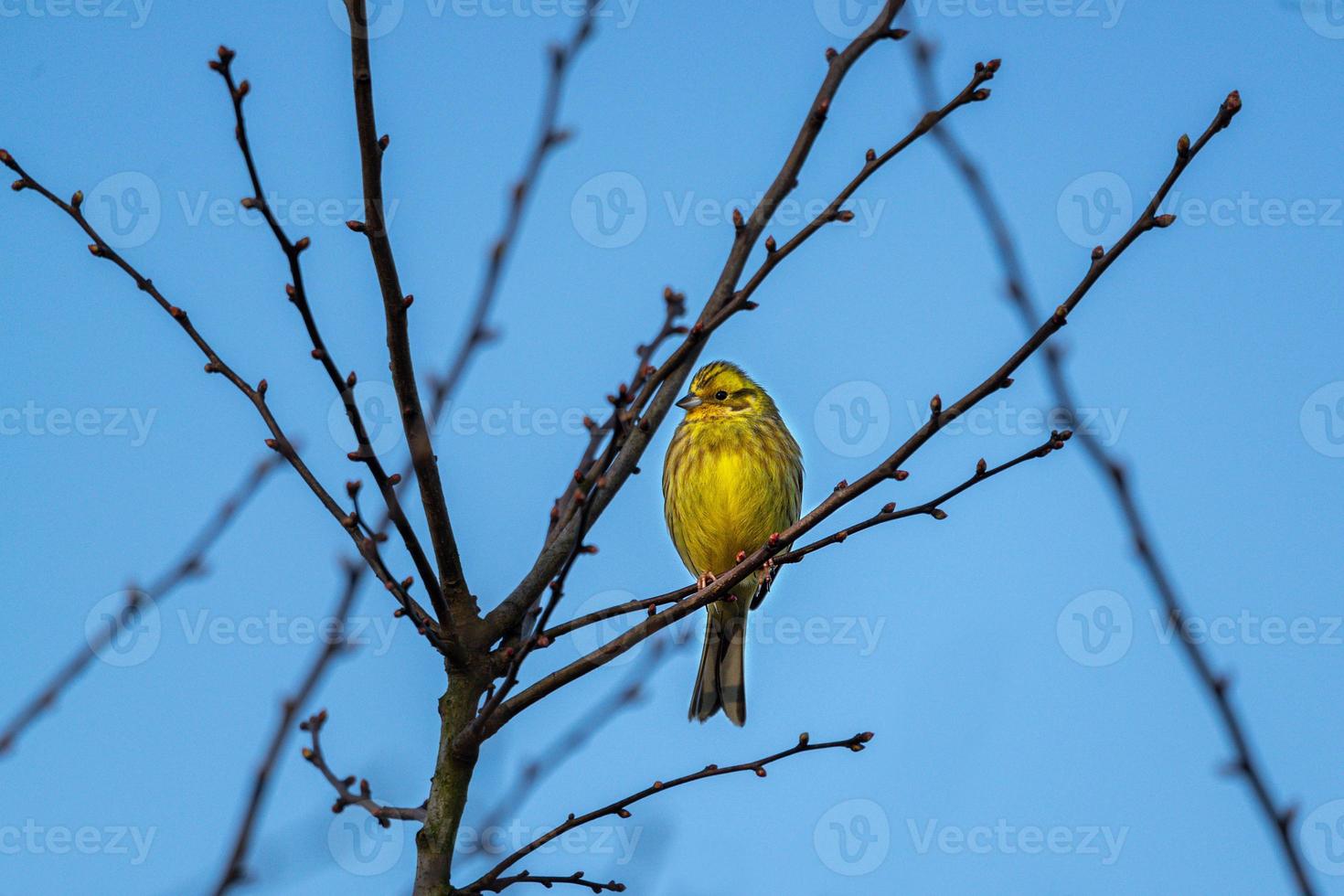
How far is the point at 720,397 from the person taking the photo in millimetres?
8742

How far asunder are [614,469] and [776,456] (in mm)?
4030

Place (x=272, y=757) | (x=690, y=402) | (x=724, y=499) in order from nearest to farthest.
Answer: (x=272, y=757) → (x=724, y=499) → (x=690, y=402)

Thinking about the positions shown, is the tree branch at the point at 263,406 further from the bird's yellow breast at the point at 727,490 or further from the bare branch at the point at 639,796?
the bird's yellow breast at the point at 727,490

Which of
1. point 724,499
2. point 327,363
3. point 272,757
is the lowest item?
point 272,757

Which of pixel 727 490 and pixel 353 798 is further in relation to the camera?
pixel 727 490

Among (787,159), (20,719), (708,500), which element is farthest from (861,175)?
(708,500)

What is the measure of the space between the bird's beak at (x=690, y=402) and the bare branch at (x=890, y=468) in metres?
4.06

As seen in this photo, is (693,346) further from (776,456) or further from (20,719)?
(776,456)

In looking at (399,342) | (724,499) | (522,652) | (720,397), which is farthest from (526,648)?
(720,397)

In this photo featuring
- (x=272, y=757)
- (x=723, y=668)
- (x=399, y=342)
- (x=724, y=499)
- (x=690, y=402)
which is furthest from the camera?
(x=690, y=402)

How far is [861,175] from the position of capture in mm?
3629

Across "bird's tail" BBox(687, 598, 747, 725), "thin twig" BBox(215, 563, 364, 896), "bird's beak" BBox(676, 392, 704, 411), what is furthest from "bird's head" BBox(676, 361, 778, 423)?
"thin twig" BBox(215, 563, 364, 896)

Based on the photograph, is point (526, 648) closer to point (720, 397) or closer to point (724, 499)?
point (724, 499)

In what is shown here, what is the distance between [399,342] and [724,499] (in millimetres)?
4765
